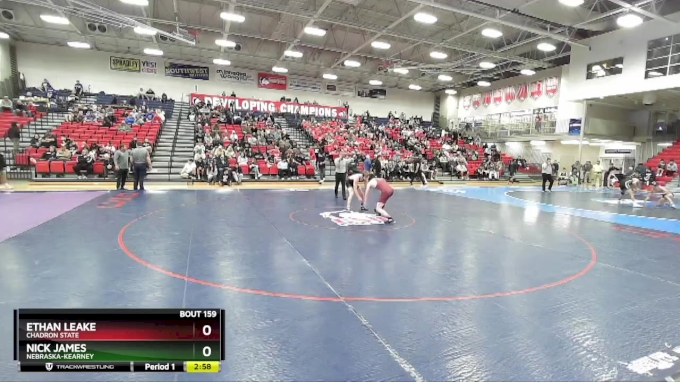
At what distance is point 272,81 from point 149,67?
350 inches

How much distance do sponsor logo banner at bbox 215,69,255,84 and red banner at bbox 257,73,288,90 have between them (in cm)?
62

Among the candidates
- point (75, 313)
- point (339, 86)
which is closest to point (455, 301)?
point (75, 313)

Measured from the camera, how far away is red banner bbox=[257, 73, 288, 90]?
2948 centimetres

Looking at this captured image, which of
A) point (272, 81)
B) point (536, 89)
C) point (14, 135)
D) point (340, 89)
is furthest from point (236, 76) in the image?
point (536, 89)

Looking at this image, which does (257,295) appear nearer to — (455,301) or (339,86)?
(455,301)

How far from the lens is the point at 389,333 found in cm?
306

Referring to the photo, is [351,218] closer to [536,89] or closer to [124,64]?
[536,89]

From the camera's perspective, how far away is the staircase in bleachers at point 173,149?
1608cm

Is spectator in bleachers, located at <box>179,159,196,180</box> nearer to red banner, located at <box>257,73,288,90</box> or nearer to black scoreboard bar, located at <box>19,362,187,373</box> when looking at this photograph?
black scoreboard bar, located at <box>19,362,187,373</box>

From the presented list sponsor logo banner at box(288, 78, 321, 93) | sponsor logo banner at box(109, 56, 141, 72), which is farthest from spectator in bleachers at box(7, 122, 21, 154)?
sponsor logo banner at box(288, 78, 321, 93)

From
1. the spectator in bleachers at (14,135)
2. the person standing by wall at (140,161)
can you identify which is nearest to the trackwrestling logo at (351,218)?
the person standing by wall at (140,161)

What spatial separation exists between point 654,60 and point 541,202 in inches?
487
